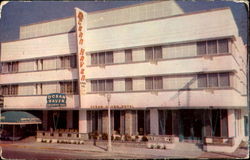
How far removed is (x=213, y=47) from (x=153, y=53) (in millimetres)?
4455

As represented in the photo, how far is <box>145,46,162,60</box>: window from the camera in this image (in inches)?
829

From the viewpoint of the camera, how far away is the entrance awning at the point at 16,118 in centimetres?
2295

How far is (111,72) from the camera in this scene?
22.5 m

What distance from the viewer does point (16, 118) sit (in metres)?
23.1

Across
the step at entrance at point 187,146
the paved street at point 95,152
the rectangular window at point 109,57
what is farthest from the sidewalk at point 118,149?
the rectangular window at point 109,57

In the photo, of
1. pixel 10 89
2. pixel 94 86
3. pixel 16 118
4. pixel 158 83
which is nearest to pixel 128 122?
pixel 94 86

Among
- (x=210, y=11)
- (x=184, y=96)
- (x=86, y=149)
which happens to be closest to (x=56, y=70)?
(x=86, y=149)

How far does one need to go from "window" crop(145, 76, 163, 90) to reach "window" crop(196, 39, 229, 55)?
3515 millimetres

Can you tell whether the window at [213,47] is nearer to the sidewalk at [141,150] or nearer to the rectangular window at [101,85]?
the sidewalk at [141,150]

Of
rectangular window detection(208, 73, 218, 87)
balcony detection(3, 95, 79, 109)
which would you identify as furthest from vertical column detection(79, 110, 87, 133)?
rectangular window detection(208, 73, 218, 87)

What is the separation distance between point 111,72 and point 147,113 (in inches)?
172

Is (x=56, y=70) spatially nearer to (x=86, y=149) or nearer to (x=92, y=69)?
(x=92, y=69)

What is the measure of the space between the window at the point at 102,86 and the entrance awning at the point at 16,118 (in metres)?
6.27

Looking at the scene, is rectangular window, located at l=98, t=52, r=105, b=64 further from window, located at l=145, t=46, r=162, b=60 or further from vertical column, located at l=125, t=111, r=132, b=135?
vertical column, located at l=125, t=111, r=132, b=135
